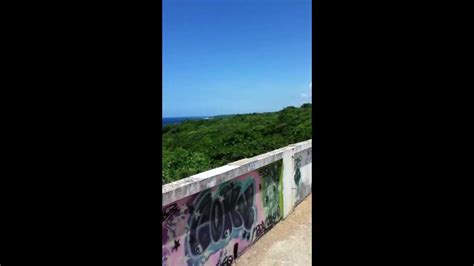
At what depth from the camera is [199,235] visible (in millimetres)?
5383

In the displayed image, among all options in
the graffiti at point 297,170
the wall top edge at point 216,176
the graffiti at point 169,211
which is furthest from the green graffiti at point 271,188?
the graffiti at point 169,211

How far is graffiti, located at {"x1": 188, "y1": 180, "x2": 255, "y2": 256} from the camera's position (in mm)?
5320

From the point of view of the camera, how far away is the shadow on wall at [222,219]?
4918 mm

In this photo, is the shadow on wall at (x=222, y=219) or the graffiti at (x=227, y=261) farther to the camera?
the graffiti at (x=227, y=261)

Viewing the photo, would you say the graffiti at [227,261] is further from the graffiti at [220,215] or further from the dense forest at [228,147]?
the dense forest at [228,147]

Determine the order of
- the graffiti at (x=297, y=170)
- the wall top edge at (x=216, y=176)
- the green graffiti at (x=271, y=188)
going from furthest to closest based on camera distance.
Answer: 1. the graffiti at (x=297, y=170)
2. the green graffiti at (x=271, y=188)
3. the wall top edge at (x=216, y=176)

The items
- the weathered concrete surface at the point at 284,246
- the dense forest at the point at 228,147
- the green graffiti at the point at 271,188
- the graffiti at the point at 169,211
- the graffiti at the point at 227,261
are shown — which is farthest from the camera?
the dense forest at the point at 228,147

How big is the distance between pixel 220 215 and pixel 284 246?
6.07 ft

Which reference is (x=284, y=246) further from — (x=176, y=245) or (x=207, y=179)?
(x=176, y=245)

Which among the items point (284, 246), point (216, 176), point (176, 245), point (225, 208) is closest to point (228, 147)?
point (284, 246)

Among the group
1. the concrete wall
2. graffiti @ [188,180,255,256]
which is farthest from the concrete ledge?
graffiti @ [188,180,255,256]
